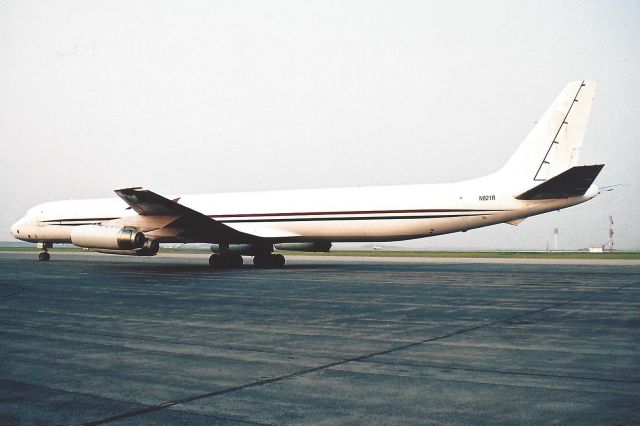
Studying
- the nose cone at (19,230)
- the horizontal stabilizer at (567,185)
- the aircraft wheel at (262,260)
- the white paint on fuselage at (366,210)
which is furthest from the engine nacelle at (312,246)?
the nose cone at (19,230)

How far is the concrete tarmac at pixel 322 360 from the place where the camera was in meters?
5.06

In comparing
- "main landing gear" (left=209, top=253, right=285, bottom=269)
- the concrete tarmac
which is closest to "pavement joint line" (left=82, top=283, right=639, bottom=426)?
the concrete tarmac

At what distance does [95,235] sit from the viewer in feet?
88.9

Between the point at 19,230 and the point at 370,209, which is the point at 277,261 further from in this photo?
the point at 19,230

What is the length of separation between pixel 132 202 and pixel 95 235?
2.29m

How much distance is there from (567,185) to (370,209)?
871cm

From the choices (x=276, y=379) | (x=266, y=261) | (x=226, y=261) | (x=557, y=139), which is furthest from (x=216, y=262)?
(x=276, y=379)

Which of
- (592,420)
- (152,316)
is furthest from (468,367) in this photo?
(152,316)

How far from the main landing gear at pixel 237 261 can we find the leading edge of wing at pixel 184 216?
1254 mm

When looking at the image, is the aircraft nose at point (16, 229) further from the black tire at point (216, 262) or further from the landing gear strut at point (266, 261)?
the landing gear strut at point (266, 261)

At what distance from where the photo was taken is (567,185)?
76.0 ft

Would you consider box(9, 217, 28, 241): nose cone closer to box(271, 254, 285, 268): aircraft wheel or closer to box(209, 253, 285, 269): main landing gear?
box(209, 253, 285, 269): main landing gear

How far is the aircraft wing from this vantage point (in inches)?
1036

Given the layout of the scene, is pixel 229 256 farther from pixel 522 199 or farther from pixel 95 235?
pixel 522 199
